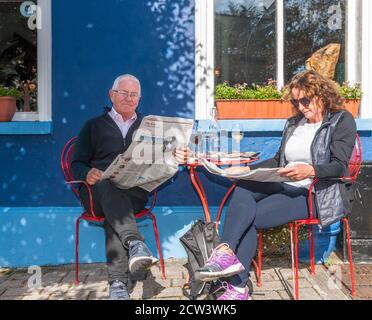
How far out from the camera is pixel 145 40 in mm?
3955

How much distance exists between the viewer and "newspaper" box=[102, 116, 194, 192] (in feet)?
9.87

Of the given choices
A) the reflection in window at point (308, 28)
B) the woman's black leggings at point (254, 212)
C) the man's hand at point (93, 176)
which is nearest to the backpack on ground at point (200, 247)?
the woman's black leggings at point (254, 212)

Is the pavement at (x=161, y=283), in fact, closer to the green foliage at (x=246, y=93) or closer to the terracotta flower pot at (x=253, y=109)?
the terracotta flower pot at (x=253, y=109)

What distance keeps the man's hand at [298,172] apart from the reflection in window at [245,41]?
4.89ft

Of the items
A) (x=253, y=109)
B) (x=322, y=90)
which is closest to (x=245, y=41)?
(x=253, y=109)

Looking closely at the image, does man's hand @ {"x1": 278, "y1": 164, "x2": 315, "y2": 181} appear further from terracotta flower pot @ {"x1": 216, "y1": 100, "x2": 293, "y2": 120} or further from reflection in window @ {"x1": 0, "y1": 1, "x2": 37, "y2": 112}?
reflection in window @ {"x1": 0, "y1": 1, "x2": 37, "y2": 112}

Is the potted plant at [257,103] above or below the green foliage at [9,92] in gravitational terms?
below

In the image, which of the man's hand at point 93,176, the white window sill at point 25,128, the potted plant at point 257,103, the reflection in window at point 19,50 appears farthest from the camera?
the reflection in window at point 19,50

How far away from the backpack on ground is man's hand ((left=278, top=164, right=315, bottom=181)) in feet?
1.82

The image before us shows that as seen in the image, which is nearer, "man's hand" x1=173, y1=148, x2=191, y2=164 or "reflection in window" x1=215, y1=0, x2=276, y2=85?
"man's hand" x1=173, y1=148, x2=191, y2=164

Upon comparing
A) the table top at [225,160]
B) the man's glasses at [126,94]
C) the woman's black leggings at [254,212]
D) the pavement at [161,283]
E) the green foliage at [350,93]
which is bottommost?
the pavement at [161,283]

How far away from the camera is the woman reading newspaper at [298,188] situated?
9.28 feet

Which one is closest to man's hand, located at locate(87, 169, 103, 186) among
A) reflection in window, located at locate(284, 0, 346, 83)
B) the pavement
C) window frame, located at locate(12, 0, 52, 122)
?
the pavement
